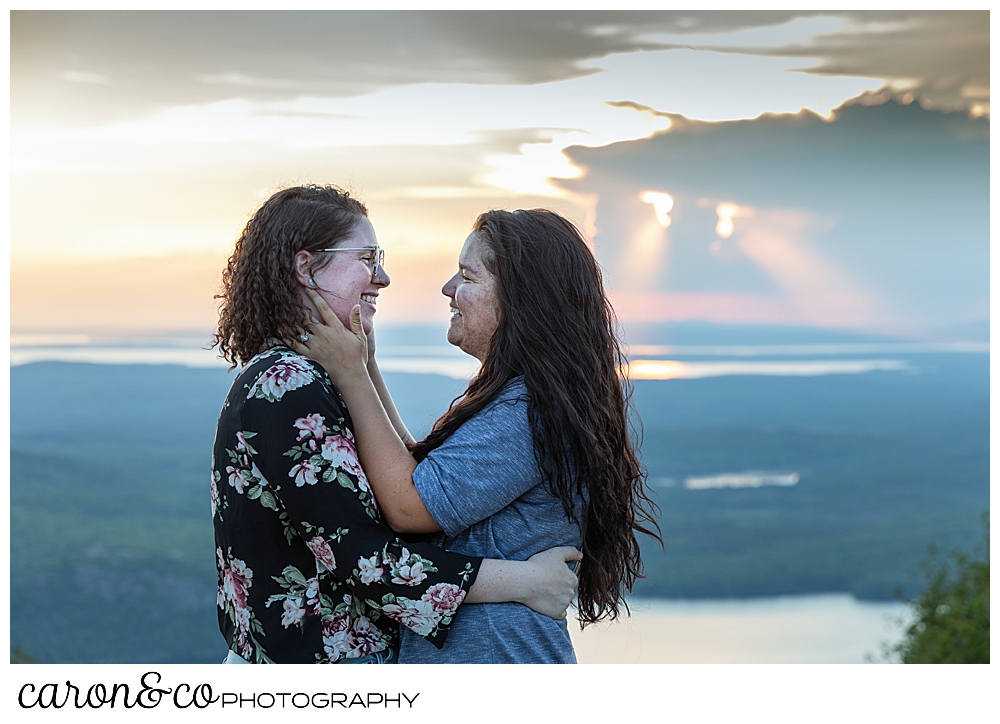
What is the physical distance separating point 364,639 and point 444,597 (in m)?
0.25

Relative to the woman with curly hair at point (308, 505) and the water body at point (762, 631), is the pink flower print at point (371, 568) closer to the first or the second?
the woman with curly hair at point (308, 505)

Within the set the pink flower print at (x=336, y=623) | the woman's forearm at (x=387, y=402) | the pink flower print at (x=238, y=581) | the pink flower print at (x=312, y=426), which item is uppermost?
the pink flower print at (x=312, y=426)

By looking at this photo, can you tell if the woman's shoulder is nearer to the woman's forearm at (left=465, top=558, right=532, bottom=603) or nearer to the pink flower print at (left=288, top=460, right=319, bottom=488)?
the pink flower print at (left=288, top=460, right=319, bottom=488)

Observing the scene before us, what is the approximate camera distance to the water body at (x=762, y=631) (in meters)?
8.60

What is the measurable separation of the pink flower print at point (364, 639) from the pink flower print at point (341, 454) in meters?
0.37

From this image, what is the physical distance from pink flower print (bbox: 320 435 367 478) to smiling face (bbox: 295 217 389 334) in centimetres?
29

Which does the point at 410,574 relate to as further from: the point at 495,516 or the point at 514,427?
the point at 514,427

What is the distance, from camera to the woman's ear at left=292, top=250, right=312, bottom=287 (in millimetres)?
2012

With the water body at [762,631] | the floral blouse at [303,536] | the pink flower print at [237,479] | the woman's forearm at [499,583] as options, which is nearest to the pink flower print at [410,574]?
the floral blouse at [303,536]

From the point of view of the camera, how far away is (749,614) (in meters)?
12.0

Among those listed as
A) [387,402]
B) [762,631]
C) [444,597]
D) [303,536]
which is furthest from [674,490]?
[303,536]
